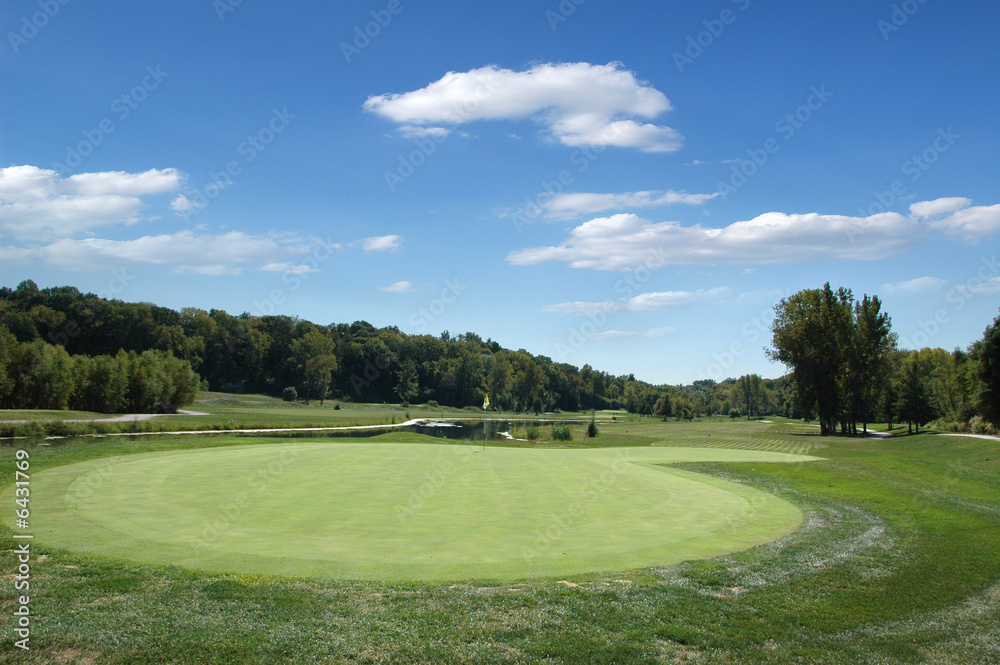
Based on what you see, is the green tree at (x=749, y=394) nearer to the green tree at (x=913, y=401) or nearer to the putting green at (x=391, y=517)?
the green tree at (x=913, y=401)

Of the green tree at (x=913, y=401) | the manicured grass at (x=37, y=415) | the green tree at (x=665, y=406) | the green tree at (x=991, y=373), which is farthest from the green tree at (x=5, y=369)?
the green tree at (x=665, y=406)

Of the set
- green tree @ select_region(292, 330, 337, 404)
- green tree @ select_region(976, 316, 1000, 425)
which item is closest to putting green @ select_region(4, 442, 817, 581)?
green tree @ select_region(976, 316, 1000, 425)

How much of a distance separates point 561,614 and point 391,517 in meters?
5.54

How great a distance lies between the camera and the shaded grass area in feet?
20.1

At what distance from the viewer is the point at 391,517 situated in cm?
1194

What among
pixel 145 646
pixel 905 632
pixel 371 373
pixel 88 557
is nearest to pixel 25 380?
pixel 88 557

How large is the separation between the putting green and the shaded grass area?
0.77 metres

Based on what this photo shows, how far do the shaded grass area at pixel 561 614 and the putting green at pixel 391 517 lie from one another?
77 cm

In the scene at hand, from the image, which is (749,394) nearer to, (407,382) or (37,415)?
(407,382)

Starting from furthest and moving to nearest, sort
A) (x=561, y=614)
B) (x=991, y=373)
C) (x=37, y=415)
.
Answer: (x=37, y=415)
(x=991, y=373)
(x=561, y=614)

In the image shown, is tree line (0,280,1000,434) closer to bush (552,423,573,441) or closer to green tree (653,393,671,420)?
green tree (653,393,671,420)

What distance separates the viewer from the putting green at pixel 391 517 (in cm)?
927

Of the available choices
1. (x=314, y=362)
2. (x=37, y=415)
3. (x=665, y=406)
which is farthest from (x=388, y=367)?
(x=37, y=415)

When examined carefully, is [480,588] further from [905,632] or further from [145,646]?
[905,632]
